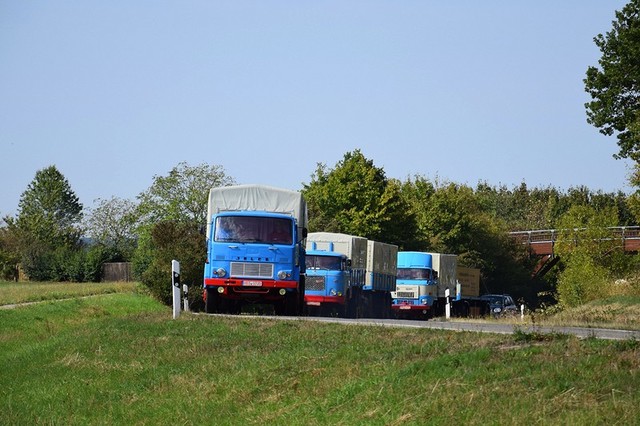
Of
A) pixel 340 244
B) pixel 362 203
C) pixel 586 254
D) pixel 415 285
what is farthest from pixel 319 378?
pixel 362 203

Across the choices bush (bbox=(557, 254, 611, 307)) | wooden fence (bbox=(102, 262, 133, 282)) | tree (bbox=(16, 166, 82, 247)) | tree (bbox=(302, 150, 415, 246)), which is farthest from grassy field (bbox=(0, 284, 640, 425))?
tree (bbox=(16, 166, 82, 247))

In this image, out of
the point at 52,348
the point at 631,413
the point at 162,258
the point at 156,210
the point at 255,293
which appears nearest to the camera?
the point at 631,413

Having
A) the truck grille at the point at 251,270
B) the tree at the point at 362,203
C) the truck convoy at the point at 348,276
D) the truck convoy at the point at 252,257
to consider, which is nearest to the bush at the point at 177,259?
the truck convoy at the point at 348,276

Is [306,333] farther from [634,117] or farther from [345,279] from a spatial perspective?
[634,117]

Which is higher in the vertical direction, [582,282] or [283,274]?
[582,282]

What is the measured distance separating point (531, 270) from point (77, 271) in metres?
40.9

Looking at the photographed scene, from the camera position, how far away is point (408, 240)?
3110 inches

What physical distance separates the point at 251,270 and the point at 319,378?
1752cm

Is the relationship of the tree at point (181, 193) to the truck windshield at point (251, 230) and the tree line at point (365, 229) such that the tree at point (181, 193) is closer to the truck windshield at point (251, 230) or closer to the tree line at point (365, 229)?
the tree line at point (365, 229)

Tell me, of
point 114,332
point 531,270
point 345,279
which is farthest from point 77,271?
point 114,332

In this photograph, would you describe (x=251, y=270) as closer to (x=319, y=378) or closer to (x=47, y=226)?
(x=319, y=378)

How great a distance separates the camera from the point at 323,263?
41250 millimetres

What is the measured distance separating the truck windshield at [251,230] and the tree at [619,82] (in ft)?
77.3

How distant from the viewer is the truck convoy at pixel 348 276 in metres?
40.7
